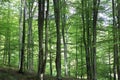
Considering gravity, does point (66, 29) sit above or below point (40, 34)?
above

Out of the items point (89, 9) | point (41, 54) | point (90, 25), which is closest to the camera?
point (41, 54)

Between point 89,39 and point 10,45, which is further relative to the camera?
point 10,45

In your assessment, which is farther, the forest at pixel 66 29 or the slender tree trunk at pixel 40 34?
the forest at pixel 66 29

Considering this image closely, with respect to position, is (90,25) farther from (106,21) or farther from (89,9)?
(106,21)

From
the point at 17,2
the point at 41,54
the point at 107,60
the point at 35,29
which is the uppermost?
the point at 17,2

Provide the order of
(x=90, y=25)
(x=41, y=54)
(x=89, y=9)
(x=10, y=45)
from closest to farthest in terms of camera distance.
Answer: (x=41, y=54)
(x=89, y=9)
(x=90, y=25)
(x=10, y=45)

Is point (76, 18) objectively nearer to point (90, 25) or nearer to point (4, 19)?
point (90, 25)

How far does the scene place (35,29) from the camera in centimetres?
3231

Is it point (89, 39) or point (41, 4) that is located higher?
point (41, 4)

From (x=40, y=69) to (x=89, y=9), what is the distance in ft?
31.0

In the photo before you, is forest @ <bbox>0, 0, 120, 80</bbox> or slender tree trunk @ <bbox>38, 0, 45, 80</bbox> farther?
forest @ <bbox>0, 0, 120, 80</bbox>

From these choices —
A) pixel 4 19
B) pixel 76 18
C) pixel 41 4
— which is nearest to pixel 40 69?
pixel 41 4

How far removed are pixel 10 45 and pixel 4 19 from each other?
142 inches

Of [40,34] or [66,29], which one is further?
[66,29]
